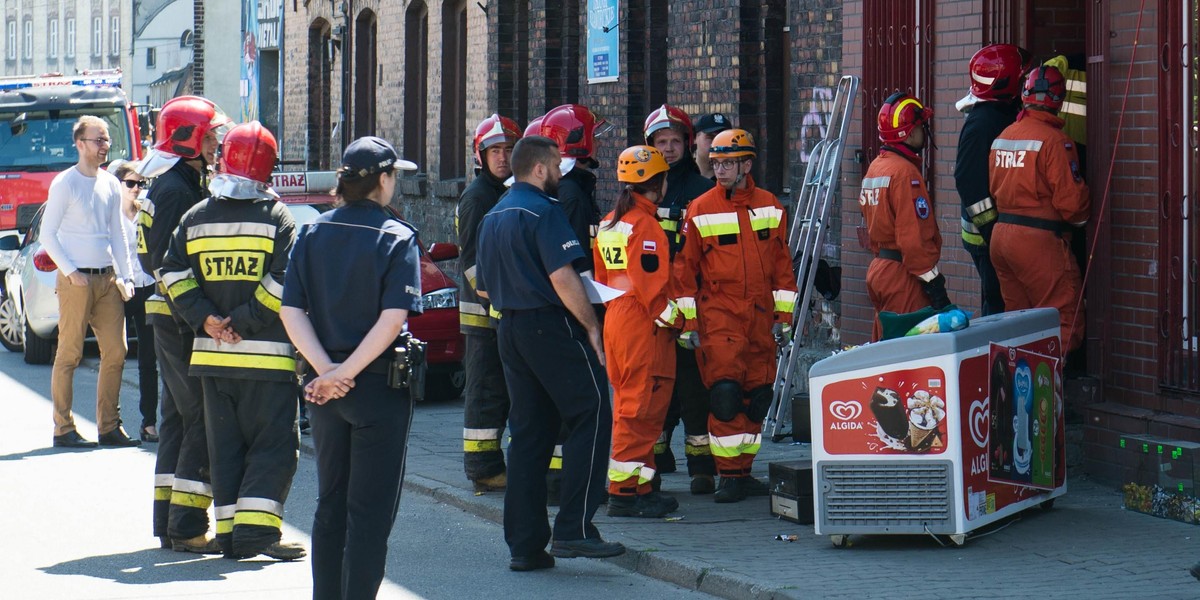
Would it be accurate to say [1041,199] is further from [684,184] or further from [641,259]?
[641,259]

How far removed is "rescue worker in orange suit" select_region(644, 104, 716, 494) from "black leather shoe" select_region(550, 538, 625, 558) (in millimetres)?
1730

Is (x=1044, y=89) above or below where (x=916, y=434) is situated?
above

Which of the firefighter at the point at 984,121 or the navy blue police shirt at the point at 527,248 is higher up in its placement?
the firefighter at the point at 984,121

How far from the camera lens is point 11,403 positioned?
46.7 ft

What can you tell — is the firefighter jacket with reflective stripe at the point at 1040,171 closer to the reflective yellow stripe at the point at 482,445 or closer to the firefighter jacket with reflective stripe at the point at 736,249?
the firefighter jacket with reflective stripe at the point at 736,249

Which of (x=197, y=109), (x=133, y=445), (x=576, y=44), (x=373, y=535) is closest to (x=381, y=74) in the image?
(x=576, y=44)

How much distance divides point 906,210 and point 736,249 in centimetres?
98

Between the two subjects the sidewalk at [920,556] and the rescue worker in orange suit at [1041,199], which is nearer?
the sidewalk at [920,556]

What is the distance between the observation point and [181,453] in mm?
8188

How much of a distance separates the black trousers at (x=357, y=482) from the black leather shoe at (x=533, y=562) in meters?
1.68

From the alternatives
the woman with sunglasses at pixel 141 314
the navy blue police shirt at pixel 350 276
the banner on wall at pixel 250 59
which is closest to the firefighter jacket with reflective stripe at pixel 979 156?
the navy blue police shirt at pixel 350 276

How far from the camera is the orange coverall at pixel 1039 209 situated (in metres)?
9.05

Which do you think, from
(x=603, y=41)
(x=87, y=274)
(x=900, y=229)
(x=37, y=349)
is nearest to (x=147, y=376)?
(x=87, y=274)

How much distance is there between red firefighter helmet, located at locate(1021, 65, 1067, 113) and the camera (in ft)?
29.9
